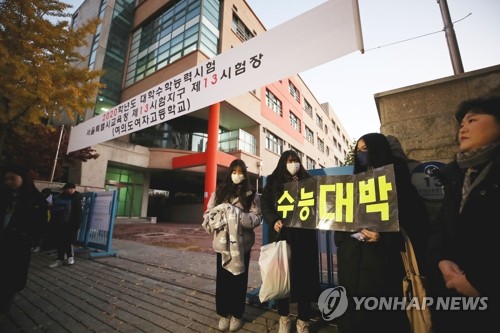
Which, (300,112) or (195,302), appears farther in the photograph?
(300,112)

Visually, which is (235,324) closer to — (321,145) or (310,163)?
(310,163)

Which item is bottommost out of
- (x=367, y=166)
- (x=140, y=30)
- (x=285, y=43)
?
(x=367, y=166)

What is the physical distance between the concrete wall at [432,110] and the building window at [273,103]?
17.6 metres

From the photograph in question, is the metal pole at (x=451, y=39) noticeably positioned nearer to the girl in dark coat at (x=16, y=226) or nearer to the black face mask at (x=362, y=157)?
the black face mask at (x=362, y=157)

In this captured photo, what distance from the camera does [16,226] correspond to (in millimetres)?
2557

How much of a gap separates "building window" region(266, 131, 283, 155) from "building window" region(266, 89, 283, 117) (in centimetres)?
245

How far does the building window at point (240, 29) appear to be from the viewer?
18.1m

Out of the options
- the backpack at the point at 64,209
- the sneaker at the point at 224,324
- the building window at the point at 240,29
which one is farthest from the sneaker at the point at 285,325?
the building window at the point at 240,29

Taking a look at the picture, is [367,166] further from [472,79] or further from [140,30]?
[140,30]

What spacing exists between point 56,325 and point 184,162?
500 inches

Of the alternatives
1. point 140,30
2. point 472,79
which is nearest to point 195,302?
point 472,79

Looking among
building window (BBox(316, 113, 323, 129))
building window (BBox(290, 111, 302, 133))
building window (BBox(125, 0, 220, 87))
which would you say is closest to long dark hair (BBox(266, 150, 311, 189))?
building window (BBox(125, 0, 220, 87))

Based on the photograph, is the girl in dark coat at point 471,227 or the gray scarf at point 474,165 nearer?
the girl in dark coat at point 471,227

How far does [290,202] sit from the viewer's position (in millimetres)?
2367
